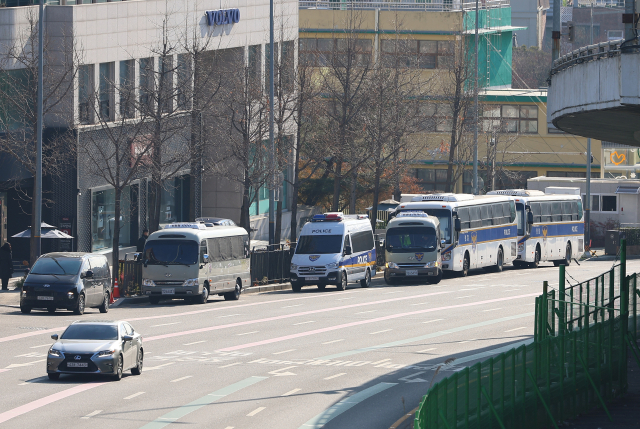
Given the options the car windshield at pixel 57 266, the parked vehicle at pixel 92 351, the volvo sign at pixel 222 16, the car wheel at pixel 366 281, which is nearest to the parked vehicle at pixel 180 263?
the car windshield at pixel 57 266

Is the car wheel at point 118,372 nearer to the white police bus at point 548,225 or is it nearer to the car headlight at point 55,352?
the car headlight at point 55,352

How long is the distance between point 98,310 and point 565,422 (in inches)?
693

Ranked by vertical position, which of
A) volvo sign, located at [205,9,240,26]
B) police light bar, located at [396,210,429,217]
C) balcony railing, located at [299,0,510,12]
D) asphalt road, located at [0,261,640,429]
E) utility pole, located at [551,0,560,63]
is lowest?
asphalt road, located at [0,261,640,429]

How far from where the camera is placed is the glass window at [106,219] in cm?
4556

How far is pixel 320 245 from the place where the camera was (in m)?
40.3

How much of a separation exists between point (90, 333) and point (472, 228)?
94.3 ft

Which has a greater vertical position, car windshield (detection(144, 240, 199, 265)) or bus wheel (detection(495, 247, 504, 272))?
car windshield (detection(144, 240, 199, 265))

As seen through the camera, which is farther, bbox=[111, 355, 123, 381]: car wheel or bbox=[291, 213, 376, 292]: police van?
bbox=[291, 213, 376, 292]: police van

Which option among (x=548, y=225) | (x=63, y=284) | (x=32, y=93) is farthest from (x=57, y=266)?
(x=548, y=225)

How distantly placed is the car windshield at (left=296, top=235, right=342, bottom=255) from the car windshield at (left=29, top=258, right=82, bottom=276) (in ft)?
38.5

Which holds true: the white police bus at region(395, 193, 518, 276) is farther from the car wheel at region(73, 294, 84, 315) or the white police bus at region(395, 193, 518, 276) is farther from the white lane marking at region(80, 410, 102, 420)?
the white lane marking at region(80, 410, 102, 420)

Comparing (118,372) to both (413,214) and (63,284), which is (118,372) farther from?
(413,214)

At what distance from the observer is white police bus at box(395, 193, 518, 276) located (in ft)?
148

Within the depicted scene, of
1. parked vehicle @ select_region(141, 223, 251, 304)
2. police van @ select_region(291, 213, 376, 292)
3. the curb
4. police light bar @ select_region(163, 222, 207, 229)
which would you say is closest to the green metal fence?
parked vehicle @ select_region(141, 223, 251, 304)
